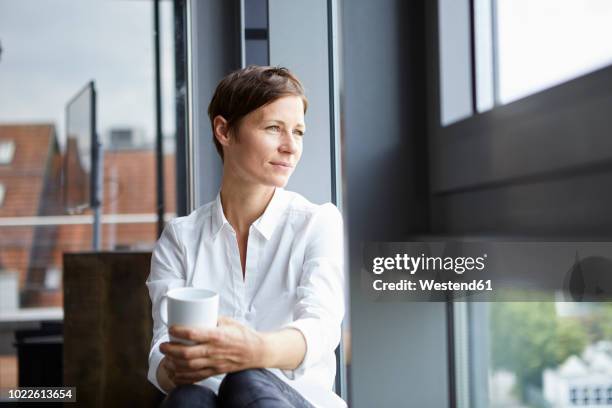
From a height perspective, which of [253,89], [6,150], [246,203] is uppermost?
[6,150]

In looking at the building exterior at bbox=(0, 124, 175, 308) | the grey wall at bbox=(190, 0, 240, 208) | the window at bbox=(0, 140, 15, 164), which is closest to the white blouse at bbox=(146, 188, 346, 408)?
Answer: the grey wall at bbox=(190, 0, 240, 208)

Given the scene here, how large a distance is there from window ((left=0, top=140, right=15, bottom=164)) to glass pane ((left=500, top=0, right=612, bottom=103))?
1.81 meters

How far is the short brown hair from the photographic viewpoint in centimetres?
71

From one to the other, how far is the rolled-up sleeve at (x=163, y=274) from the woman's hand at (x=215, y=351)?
102 mm

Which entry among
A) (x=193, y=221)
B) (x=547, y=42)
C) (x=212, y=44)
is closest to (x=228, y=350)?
(x=193, y=221)

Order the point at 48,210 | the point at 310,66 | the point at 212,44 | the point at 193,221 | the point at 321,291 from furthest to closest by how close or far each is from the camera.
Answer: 1. the point at 48,210
2. the point at 212,44
3. the point at 310,66
4. the point at 193,221
5. the point at 321,291

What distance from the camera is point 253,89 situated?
71cm

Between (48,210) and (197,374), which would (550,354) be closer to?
(197,374)

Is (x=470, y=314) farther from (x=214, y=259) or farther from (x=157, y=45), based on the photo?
(x=157, y=45)

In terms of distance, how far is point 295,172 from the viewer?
0.96m

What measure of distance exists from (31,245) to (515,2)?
1.97 metres

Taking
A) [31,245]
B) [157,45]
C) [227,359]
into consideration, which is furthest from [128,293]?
[31,245]

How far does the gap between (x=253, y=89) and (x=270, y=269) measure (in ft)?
0.68

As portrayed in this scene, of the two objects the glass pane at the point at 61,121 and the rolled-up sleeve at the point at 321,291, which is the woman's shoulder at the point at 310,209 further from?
the glass pane at the point at 61,121
